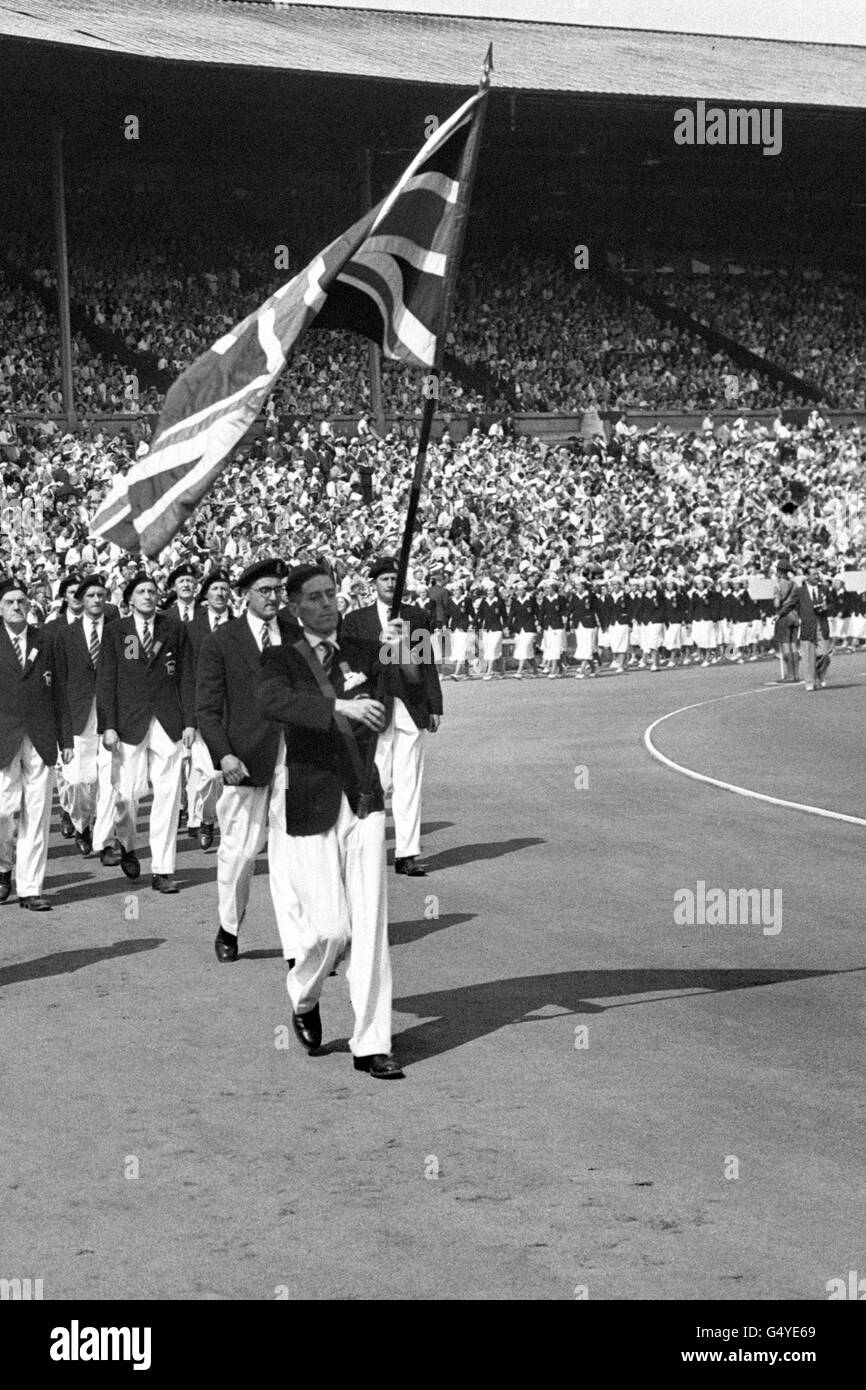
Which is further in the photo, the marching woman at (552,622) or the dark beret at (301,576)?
the marching woman at (552,622)

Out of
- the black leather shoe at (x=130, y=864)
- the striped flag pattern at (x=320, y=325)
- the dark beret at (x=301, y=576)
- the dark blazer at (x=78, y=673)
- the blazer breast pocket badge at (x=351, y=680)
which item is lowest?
the black leather shoe at (x=130, y=864)

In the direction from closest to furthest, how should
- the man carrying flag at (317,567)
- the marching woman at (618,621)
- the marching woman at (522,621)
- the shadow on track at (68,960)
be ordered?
the man carrying flag at (317,567)
the shadow on track at (68,960)
the marching woman at (522,621)
the marching woman at (618,621)

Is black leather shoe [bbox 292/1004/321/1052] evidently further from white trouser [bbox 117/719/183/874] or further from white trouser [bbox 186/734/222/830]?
white trouser [bbox 186/734/222/830]

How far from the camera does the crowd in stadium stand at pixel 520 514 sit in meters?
34.8

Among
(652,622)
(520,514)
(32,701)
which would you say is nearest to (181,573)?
(32,701)

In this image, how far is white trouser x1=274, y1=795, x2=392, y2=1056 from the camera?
24.9ft

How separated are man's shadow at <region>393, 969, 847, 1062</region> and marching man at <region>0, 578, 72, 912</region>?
3889 millimetres

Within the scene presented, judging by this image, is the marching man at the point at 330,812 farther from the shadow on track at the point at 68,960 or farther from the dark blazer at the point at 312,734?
the shadow on track at the point at 68,960

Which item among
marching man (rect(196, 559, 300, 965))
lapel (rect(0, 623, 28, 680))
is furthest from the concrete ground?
lapel (rect(0, 623, 28, 680))

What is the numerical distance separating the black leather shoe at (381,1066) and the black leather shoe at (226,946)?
248 centimetres

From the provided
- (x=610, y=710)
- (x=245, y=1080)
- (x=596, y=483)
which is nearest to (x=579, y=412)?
(x=596, y=483)

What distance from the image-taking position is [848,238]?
58.7m

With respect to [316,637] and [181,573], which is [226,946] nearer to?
[316,637]

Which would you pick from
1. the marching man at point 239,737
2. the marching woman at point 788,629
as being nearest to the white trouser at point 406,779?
the marching man at point 239,737
